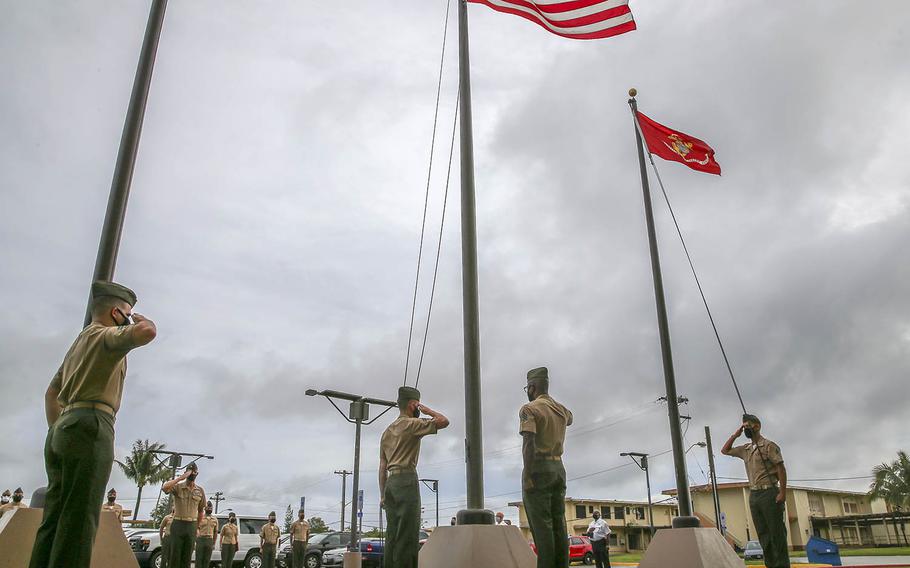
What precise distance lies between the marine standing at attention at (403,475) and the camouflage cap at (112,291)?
2.71m

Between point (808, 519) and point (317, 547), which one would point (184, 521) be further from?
point (808, 519)

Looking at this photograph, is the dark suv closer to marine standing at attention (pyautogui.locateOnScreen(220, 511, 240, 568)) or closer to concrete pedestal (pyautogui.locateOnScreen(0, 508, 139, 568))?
marine standing at attention (pyautogui.locateOnScreen(220, 511, 240, 568))

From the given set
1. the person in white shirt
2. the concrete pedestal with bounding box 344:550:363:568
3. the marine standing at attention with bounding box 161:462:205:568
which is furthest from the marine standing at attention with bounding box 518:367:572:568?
the person in white shirt

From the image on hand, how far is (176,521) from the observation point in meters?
10.6

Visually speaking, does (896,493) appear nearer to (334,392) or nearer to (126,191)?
(334,392)

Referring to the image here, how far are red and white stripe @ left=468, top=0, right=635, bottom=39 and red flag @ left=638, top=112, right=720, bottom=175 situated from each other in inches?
105

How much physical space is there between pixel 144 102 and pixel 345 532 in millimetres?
22306

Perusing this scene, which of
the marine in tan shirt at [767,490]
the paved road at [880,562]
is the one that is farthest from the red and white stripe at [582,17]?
the paved road at [880,562]

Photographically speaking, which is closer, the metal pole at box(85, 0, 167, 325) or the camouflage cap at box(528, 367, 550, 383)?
the metal pole at box(85, 0, 167, 325)

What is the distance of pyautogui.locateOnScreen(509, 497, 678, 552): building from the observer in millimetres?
54812

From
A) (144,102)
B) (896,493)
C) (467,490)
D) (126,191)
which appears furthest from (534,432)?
(896,493)

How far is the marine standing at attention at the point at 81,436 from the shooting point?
3201 mm

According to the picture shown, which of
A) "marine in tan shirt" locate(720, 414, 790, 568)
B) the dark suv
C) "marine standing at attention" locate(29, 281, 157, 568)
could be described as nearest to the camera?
"marine standing at attention" locate(29, 281, 157, 568)

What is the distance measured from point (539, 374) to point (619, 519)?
192 ft
